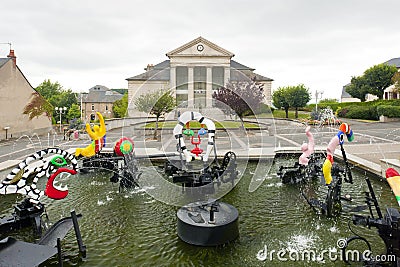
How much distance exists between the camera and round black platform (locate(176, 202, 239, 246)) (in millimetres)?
6285

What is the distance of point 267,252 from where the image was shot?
20.3 ft

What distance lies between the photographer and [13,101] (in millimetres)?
30641

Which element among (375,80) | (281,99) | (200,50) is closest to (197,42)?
(200,50)

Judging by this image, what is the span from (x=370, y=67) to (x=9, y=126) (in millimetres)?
55164

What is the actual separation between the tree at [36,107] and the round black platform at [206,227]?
101 ft

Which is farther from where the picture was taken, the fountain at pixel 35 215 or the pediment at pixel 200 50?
the pediment at pixel 200 50

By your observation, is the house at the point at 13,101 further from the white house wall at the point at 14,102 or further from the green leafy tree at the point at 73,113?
the green leafy tree at the point at 73,113

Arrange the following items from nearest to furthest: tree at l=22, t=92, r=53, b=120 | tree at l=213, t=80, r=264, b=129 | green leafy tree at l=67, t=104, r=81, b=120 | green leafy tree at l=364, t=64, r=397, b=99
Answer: tree at l=213, t=80, r=264, b=129 → tree at l=22, t=92, r=53, b=120 → green leafy tree at l=364, t=64, r=397, b=99 → green leafy tree at l=67, t=104, r=81, b=120

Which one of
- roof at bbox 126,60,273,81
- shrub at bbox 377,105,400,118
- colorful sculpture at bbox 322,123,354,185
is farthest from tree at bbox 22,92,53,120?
shrub at bbox 377,105,400,118

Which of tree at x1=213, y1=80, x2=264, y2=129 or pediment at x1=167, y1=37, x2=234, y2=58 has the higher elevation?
pediment at x1=167, y1=37, x2=234, y2=58

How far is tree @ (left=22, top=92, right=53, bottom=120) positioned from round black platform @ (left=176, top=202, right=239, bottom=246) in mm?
30891

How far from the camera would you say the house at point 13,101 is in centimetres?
2927

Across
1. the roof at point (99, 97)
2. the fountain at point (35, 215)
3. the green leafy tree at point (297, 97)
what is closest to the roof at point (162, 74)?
the roof at point (99, 97)

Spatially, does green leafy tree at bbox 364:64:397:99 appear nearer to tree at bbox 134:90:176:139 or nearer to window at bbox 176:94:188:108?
window at bbox 176:94:188:108
